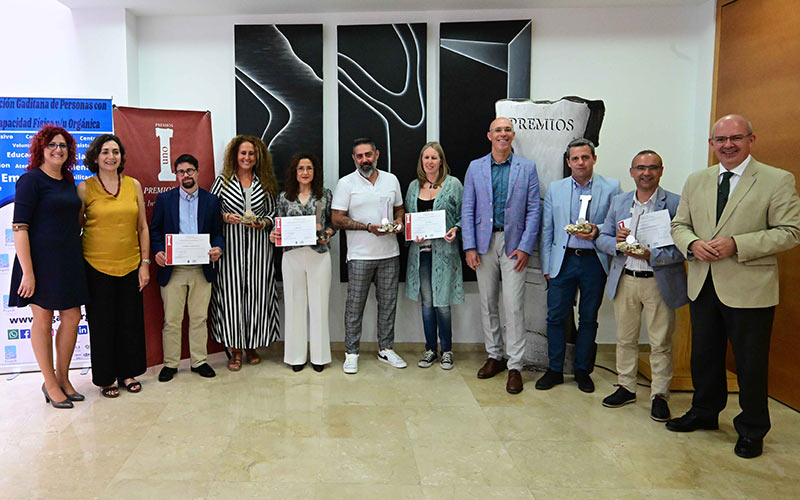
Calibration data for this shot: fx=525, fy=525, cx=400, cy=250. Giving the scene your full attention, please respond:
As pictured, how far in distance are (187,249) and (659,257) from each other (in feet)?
10.9

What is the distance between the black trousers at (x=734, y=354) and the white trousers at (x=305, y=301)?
8.85 feet

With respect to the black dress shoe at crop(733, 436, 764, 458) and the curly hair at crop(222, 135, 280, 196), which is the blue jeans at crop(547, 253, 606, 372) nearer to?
the black dress shoe at crop(733, 436, 764, 458)

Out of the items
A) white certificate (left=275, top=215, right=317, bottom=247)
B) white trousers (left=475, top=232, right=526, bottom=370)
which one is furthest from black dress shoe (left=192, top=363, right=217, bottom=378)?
white trousers (left=475, top=232, right=526, bottom=370)

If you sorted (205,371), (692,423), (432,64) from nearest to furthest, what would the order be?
1. (692,423)
2. (205,371)
3. (432,64)

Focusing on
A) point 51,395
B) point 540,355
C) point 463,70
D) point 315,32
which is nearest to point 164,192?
point 51,395

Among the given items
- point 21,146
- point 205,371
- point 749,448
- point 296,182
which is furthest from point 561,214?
point 21,146

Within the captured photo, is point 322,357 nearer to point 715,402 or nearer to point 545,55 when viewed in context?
point 715,402

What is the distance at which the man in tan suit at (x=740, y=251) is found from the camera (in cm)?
284

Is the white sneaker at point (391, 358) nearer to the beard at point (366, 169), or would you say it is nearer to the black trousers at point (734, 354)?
the beard at point (366, 169)

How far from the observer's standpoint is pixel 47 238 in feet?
11.3

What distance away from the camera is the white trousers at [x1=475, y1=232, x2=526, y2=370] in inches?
159

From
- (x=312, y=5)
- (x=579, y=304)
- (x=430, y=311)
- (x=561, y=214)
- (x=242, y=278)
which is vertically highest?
(x=312, y=5)

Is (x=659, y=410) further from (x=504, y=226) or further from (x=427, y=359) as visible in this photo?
(x=427, y=359)

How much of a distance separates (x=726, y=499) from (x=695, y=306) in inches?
43.2
